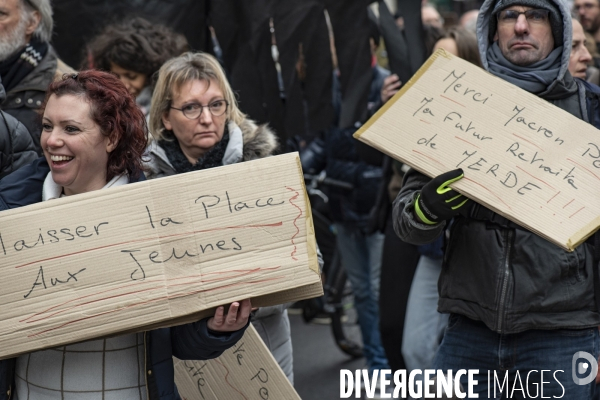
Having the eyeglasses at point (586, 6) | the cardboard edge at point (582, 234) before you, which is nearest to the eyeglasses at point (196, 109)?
the cardboard edge at point (582, 234)

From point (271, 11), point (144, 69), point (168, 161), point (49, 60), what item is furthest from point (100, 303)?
point (271, 11)

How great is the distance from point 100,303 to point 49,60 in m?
1.85

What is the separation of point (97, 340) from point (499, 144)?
56.4 inches

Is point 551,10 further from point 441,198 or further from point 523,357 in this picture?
point 523,357

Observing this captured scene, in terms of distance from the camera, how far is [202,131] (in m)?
3.31

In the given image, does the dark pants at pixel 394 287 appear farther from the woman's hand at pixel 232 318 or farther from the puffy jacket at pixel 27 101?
the woman's hand at pixel 232 318

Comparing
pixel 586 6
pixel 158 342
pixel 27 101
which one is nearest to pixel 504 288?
pixel 158 342

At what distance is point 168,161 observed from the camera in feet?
10.8

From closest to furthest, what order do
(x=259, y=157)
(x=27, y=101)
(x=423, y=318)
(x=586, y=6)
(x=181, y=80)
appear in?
(x=259, y=157), (x=181, y=80), (x=27, y=101), (x=423, y=318), (x=586, y=6)

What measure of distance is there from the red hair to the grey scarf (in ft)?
4.39

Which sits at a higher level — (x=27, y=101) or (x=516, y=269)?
(x=27, y=101)

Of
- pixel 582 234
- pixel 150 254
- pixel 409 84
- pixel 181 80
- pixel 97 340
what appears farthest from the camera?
pixel 181 80

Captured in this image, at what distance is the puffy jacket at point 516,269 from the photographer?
9.66 feet

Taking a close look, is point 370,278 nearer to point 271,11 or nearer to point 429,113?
point 271,11
